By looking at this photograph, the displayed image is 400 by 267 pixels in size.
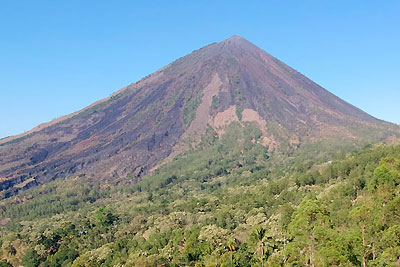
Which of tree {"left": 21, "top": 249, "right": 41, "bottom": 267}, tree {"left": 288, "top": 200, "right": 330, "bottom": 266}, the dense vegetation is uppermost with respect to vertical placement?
tree {"left": 288, "top": 200, "right": 330, "bottom": 266}

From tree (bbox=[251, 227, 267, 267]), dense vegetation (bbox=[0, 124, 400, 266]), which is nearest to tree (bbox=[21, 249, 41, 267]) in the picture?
dense vegetation (bbox=[0, 124, 400, 266])

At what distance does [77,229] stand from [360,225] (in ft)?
207

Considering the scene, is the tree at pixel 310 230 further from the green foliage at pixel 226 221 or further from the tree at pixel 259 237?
the tree at pixel 259 237

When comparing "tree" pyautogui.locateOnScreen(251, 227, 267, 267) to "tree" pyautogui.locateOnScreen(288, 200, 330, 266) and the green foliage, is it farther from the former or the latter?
"tree" pyautogui.locateOnScreen(288, 200, 330, 266)

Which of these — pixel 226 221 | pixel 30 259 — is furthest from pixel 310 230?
pixel 30 259

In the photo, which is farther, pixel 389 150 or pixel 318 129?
pixel 318 129

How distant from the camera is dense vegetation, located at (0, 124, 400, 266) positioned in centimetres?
3312

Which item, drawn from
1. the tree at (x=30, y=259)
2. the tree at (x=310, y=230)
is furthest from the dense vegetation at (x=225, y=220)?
the tree at (x=30, y=259)

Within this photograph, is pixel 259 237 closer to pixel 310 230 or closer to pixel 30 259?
pixel 310 230

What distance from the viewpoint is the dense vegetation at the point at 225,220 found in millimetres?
33125

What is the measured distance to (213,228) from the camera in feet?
182

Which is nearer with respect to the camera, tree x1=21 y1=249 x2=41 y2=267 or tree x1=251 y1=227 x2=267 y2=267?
tree x1=251 y1=227 x2=267 y2=267

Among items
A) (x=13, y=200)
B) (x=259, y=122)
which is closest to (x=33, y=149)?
(x=13, y=200)

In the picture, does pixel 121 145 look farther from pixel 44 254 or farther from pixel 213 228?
pixel 213 228
